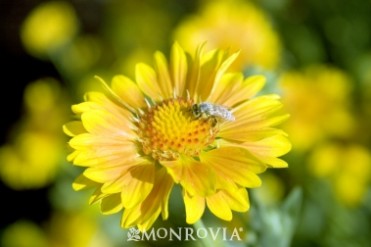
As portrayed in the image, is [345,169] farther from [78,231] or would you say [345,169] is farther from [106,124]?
[106,124]

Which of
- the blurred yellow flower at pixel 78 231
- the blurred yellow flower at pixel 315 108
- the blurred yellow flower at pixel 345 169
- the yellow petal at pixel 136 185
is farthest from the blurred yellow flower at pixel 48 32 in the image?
the yellow petal at pixel 136 185

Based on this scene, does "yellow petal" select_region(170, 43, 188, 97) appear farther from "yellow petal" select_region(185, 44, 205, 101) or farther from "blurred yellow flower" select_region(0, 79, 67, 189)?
"blurred yellow flower" select_region(0, 79, 67, 189)

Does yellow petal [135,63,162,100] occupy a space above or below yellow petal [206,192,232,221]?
above

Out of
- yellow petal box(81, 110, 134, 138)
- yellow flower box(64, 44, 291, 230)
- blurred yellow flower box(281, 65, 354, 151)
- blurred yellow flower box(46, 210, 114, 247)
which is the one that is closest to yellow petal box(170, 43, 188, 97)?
yellow flower box(64, 44, 291, 230)

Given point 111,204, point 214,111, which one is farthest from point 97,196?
point 214,111

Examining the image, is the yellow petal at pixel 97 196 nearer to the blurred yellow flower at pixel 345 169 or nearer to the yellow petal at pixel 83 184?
the yellow petal at pixel 83 184

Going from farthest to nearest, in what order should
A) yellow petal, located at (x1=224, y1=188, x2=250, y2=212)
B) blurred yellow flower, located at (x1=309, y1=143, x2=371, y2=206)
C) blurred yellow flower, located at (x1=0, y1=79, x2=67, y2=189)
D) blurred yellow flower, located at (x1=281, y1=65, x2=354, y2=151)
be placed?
1. blurred yellow flower, located at (x1=0, y1=79, x2=67, y2=189)
2. blurred yellow flower, located at (x1=281, y1=65, x2=354, y2=151)
3. blurred yellow flower, located at (x1=309, y1=143, x2=371, y2=206)
4. yellow petal, located at (x1=224, y1=188, x2=250, y2=212)

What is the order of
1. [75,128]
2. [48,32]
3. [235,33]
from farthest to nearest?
[48,32]
[235,33]
[75,128]
